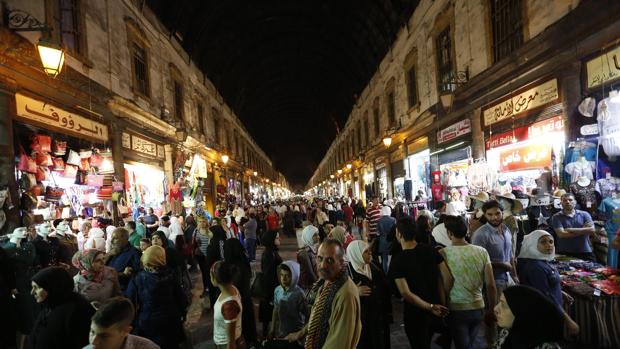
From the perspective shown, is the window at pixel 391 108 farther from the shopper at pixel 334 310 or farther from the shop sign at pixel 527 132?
the shopper at pixel 334 310

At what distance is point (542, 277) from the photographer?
136 inches

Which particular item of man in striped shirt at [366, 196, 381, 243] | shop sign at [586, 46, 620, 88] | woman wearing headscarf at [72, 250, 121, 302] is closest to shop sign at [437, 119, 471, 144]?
man in striped shirt at [366, 196, 381, 243]

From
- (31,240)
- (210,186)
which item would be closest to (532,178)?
(31,240)

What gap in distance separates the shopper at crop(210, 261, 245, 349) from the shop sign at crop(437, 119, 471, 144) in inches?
365

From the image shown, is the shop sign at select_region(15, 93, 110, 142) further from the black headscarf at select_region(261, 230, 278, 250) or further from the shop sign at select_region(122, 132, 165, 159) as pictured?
the black headscarf at select_region(261, 230, 278, 250)

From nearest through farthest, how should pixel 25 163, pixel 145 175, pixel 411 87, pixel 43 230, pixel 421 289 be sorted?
1. pixel 421 289
2. pixel 43 230
3. pixel 25 163
4. pixel 145 175
5. pixel 411 87

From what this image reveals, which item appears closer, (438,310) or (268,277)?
(438,310)

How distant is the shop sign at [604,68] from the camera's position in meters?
5.40

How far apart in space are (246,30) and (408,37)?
1114cm

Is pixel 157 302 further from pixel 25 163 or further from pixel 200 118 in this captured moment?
pixel 200 118

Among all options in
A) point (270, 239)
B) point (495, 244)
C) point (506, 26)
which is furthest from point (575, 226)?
point (506, 26)

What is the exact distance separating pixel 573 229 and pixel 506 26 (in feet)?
18.8

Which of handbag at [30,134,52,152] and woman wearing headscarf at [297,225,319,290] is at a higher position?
handbag at [30,134,52,152]

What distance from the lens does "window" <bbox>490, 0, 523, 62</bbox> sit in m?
8.12
